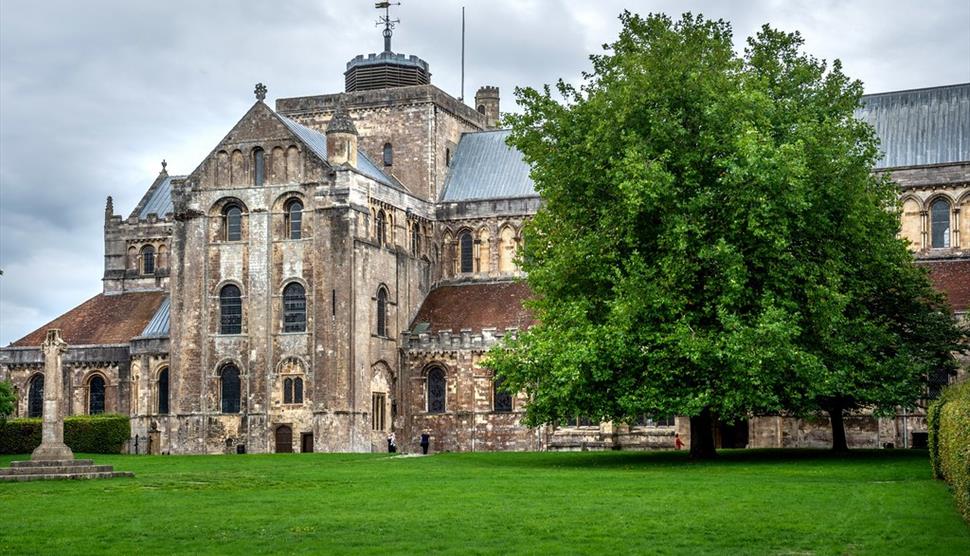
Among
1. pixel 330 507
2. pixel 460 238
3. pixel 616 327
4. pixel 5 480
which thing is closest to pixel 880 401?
pixel 616 327

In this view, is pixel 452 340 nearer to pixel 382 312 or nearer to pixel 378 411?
pixel 382 312

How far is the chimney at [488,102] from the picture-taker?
9175cm

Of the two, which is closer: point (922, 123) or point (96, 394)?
point (922, 123)

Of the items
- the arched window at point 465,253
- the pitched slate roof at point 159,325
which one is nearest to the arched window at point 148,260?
the pitched slate roof at point 159,325

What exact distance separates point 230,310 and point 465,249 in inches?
560

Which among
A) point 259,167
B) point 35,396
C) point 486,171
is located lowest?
point 35,396

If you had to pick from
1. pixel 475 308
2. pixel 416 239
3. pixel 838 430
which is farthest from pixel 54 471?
pixel 416 239

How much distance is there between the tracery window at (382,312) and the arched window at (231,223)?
25.1 ft

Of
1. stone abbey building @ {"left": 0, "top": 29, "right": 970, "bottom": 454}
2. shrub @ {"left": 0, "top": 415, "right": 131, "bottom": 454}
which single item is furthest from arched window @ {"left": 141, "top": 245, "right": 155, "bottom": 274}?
shrub @ {"left": 0, "top": 415, "right": 131, "bottom": 454}

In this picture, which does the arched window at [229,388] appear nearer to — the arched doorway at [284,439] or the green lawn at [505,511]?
the arched doorway at [284,439]

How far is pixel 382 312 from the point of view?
7431 cm

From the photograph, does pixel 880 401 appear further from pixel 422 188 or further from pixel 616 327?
pixel 422 188

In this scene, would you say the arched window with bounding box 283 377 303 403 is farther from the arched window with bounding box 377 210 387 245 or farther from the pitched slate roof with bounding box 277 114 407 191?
the pitched slate roof with bounding box 277 114 407 191

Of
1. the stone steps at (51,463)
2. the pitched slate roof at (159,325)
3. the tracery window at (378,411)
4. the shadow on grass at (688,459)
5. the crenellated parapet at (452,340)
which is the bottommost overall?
the shadow on grass at (688,459)
